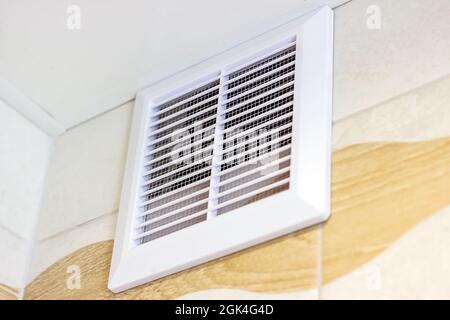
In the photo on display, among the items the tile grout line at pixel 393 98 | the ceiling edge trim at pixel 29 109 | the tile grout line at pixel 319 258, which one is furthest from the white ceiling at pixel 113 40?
the tile grout line at pixel 319 258

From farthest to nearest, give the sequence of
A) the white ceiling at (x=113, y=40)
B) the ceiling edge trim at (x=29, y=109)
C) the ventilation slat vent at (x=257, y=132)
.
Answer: the ceiling edge trim at (x=29, y=109) → the white ceiling at (x=113, y=40) → the ventilation slat vent at (x=257, y=132)

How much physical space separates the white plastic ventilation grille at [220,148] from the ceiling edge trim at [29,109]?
9.2 inches

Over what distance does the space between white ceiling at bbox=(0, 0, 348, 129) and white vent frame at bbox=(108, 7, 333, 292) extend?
0.04m

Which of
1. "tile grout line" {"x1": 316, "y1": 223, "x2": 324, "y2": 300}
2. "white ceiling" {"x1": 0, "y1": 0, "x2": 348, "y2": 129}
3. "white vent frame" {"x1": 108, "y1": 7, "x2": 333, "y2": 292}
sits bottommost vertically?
"tile grout line" {"x1": 316, "y1": 223, "x2": 324, "y2": 300}

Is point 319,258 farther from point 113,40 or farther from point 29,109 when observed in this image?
point 29,109

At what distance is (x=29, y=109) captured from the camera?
1452mm

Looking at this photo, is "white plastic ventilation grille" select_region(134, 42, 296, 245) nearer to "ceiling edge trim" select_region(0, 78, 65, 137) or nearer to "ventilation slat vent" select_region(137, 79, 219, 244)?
"ventilation slat vent" select_region(137, 79, 219, 244)

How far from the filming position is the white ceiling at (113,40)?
127 cm

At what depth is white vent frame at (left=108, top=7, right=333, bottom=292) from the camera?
1050 mm

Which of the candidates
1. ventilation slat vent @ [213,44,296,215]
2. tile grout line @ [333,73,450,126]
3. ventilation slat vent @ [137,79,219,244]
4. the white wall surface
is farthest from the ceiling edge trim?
tile grout line @ [333,73,450,126]

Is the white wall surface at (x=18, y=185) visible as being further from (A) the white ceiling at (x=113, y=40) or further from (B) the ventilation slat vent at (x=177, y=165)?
(B) the ventilation slat vent at (x=177, y=165)

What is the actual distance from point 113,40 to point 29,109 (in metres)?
0.23

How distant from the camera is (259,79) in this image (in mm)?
1233
